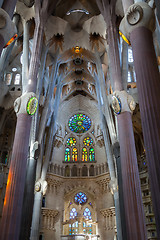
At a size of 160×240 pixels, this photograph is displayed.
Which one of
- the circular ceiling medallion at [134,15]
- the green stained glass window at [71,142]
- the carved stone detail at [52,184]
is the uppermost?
the green stained glass window at [71,142]

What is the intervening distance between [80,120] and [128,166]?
18.8 meters

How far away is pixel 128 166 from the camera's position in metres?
9.41

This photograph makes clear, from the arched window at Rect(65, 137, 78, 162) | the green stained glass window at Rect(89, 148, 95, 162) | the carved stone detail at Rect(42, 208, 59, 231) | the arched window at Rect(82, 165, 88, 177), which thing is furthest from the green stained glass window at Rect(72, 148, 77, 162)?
the carved stone detail at Rect(42, 208, 59, 231)

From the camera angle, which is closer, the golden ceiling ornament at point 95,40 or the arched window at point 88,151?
the golden ceiling ornament at point 95,40

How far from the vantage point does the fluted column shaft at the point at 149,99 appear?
495 centimetres

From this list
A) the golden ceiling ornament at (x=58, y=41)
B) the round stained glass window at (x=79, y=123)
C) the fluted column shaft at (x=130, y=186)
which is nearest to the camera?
the fluted column shaft at (x=130, y=186)

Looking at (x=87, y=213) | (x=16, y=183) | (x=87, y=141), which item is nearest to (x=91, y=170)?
(x=87, y=141)

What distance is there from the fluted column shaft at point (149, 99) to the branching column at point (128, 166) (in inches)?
160

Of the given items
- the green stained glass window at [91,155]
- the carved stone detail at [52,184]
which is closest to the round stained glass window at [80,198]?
the carved stone detail at [52,184]

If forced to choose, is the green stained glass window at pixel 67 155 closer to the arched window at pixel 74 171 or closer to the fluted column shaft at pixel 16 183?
the arched window at pixel 74 171

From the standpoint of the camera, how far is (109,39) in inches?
535

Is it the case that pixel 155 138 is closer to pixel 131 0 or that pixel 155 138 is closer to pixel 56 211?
pixel 131 0

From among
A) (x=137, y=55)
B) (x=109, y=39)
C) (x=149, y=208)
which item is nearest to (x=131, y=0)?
(x=137, y=55)

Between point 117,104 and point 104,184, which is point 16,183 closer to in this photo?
point 117,104
